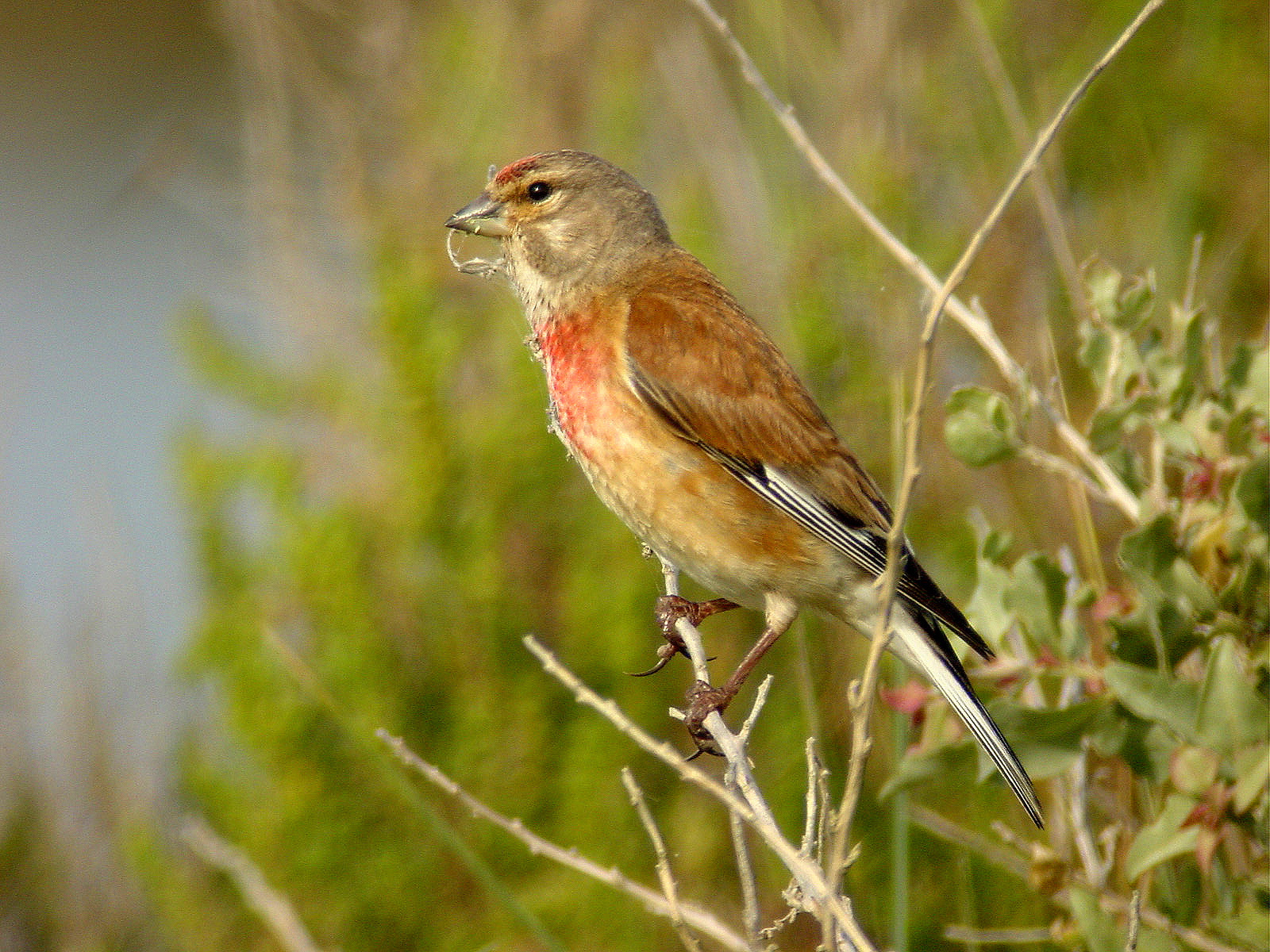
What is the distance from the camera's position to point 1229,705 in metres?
1.77

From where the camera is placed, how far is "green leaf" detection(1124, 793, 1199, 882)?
6.14 ft

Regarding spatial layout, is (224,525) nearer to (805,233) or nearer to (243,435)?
(243,435)

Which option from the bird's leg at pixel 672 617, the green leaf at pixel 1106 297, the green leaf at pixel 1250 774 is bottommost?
the green leaf at pixel 1250 774

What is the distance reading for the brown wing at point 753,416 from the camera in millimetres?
2307

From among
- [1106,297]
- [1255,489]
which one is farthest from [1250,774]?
[1106,297]

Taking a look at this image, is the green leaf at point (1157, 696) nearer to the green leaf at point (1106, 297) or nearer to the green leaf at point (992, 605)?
the green leaf at point (992, 605)

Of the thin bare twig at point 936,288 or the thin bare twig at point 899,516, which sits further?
the thin bare twig at point 936,288

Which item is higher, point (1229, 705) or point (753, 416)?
point (753, 416)

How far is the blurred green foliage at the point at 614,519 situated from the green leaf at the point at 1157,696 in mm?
30

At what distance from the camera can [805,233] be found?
9.93 ft

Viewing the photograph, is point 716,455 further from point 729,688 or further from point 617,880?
point 617,880

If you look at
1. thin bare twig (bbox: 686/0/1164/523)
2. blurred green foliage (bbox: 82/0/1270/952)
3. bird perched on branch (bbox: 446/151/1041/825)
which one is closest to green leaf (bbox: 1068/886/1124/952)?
blurred green foliage (bbox: 82/0/1270/952)

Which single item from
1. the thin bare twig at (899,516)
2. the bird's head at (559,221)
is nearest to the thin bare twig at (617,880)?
the thin bare twig at (899,516)

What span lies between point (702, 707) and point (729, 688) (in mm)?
70
